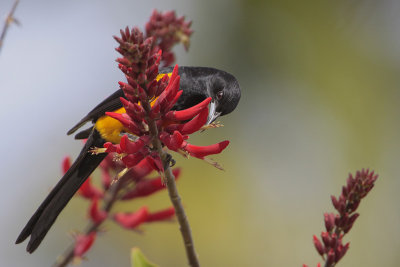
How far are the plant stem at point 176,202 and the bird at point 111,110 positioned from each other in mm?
946

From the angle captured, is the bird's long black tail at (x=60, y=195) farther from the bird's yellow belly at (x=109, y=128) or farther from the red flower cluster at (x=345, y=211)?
the red flower cluster at (x=345, y=211)

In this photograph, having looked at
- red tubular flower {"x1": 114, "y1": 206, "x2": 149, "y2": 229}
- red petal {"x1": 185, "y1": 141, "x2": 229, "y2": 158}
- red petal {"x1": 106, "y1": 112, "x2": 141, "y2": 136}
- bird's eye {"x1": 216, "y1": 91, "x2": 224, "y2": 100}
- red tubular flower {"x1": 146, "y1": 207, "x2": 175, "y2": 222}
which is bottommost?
red tubular flower {"x1": 114, "y1": 206, "x2": 149, "y2": 229}

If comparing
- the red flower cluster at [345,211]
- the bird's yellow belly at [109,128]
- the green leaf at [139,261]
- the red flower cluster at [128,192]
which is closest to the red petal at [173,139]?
the green leaf at [139,261]

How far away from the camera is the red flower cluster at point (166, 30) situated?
2668mm

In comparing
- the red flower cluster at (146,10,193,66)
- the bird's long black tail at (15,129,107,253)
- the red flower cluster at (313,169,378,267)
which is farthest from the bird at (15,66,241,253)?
the red flower cluster at (313,169,378,267)

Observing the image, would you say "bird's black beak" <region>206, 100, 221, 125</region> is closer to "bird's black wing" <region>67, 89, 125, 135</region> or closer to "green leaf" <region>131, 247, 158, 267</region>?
"bird's black wing" <region>67, 89, 125, 135</region>

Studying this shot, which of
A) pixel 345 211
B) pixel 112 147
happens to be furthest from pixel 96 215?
pixel 345 211

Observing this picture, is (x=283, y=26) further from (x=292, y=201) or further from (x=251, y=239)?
(x=251, y=239)

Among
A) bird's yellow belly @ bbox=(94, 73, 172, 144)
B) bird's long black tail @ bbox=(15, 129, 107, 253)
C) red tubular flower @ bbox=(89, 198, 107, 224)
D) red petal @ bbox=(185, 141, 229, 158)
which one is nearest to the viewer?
red petal @ bbox=(185, 141, 229, 158)

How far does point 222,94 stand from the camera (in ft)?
9.25

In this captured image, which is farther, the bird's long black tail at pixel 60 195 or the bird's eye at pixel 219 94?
the bird's eye at pixel 219 94

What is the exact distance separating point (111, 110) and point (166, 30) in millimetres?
554

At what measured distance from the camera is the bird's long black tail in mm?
2402

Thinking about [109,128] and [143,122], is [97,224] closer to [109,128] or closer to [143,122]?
[109,128]
